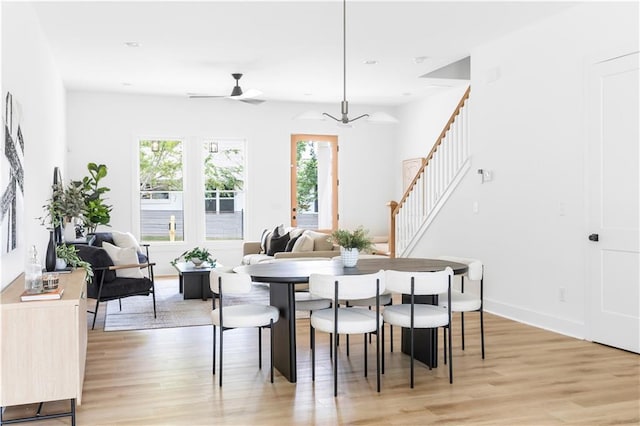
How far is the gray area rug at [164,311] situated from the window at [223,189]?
2312 millimetres

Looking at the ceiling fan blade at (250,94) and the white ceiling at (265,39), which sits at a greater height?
the white ceiling at (265,39)

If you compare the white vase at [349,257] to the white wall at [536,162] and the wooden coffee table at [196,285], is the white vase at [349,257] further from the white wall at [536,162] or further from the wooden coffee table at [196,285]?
the wooden coffee table at [196,285]

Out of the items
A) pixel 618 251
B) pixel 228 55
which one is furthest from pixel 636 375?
pixel 228 55

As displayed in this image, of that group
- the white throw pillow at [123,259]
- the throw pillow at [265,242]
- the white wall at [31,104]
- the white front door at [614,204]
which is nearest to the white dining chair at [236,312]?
the white wall at [31,104]

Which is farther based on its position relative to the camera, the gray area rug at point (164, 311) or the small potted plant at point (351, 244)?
the gray area rug at point (164, 311)

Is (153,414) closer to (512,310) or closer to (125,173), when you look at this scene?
(512,310)

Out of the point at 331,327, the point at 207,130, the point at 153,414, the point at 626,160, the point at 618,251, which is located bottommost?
the point at 153,414

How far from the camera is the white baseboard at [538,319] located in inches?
216

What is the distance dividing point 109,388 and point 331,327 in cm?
158

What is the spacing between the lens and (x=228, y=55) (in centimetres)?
721

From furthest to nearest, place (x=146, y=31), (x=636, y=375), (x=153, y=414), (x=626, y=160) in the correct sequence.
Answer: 1. (x=146, y=31)
2. (x=626, y=160)
3. (x=636, y=375)
4. (x=153, y=414)

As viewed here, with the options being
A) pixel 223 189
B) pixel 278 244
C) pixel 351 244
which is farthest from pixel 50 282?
pixel 223 189

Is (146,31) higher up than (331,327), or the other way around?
(146,31)

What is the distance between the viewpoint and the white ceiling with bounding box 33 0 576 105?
18.0 feet
